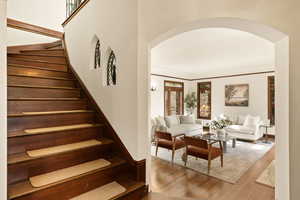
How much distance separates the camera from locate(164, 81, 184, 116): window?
→ 7.43 meters

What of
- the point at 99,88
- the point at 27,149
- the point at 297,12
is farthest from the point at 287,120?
the point at 27,149

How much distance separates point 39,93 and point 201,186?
306 centimetres

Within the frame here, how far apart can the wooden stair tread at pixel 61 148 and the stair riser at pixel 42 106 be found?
2.26 ft

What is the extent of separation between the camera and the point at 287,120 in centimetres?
129

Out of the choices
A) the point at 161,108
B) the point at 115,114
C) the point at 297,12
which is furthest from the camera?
the point at 161,108

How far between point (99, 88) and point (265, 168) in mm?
3812

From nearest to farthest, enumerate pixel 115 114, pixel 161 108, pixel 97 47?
pixel 115 114
pixel 97 47
pixel 161 108

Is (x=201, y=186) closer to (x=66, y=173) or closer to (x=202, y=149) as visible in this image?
(x=202, y=149)

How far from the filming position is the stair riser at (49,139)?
65.0 inches

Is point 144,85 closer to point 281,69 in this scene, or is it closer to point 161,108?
point 281,69

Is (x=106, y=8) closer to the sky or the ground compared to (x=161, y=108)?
closer to the sky

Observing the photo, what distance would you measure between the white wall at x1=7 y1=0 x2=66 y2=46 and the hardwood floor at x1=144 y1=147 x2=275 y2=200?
4270 mm

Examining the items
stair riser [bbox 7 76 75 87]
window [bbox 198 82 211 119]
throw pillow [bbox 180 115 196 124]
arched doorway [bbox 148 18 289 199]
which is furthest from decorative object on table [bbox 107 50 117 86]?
window [bbox 198 82 211 119]

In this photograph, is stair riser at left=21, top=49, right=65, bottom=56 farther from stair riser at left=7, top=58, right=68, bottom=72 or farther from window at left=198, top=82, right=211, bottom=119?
window at left=198, top=82, right=211, bottom=119
